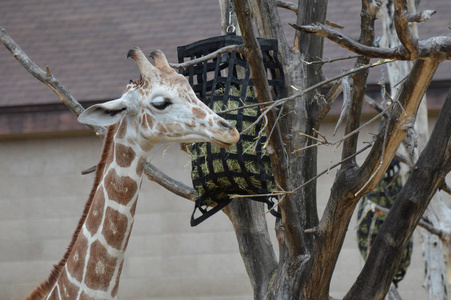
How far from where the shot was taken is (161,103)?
3.72 meters

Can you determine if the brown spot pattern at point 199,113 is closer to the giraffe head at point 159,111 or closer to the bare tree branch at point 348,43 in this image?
the giraffe head at point 159,111

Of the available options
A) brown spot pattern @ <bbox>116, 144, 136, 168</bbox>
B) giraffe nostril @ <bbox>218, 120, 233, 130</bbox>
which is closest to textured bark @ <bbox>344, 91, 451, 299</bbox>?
giraffe nostril @ <bbox>218, 120, 233, 130</bbox>

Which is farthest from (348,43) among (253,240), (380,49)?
(253,240)

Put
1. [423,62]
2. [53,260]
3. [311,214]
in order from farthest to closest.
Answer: [53,260]
[311,214]
[423,62]

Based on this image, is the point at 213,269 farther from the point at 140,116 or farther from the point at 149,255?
the point at 140,116

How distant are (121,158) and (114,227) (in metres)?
0.37

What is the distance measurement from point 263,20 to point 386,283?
5.30 feet

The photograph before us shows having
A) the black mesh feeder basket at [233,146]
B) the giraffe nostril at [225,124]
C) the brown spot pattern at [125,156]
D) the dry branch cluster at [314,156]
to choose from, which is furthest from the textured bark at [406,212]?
the brown spot pattern at [125,156]

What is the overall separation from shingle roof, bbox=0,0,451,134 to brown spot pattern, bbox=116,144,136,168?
17.2ft

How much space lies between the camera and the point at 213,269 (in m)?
9.30

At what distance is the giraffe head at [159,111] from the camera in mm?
3611

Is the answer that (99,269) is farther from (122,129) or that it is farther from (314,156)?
(314,156)

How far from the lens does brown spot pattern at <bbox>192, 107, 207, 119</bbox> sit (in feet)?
11.8

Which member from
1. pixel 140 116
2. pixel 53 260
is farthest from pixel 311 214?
pixel 53 260
